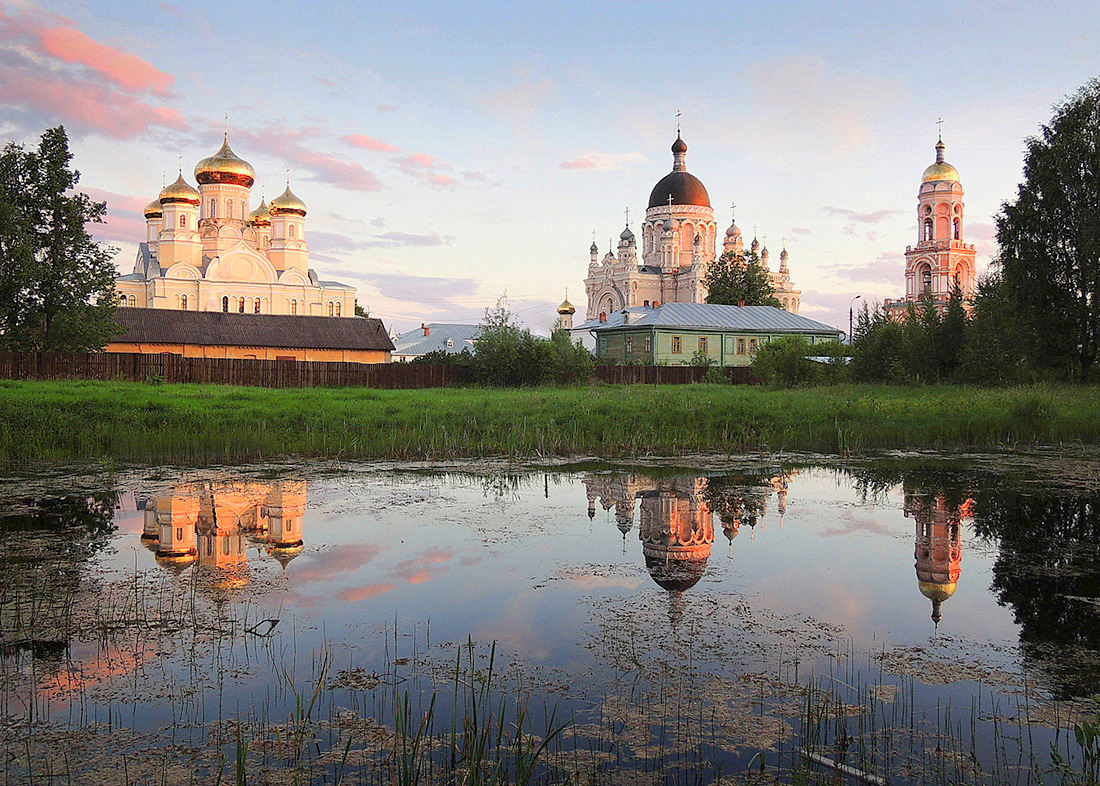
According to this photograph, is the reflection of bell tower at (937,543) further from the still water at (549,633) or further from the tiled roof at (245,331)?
the tiled roof at (245,331)

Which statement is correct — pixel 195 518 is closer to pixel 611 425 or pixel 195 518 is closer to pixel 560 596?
pixel 560 596

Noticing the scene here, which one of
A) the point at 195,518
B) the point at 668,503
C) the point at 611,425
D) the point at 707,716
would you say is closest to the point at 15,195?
the point at 611,425

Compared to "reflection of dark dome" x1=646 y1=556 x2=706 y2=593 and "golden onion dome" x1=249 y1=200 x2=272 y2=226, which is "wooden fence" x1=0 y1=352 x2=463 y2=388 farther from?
"golden onion dome" x1=249 y1=200 x2=272 y2=226

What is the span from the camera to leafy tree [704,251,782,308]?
6338cm

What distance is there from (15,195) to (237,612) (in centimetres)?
2604

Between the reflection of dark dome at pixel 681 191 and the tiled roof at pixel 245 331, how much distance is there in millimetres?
37288

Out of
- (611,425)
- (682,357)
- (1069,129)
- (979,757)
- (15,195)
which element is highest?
(1069,129)

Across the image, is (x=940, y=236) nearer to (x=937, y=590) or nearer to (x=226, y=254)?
(x=226, y=254)

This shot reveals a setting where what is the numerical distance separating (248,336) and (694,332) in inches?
837

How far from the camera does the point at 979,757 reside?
3711 mm

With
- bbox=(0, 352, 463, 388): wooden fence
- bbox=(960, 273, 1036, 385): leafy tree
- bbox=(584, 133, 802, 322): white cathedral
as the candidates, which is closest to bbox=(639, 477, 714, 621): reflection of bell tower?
bbox=(960, 273, 1036, 385): leafy tree

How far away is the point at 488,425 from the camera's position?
1566 centimetres

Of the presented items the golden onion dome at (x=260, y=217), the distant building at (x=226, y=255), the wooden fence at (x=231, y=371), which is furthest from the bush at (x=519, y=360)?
the golden onion dome at (x=260, y=217)

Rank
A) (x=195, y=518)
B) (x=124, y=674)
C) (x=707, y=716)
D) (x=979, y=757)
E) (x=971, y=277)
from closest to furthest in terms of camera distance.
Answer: (x=979, y=757), (x=707, y=716), (x=124, y=674), (x=195, y=518), (x=971, y=277)
